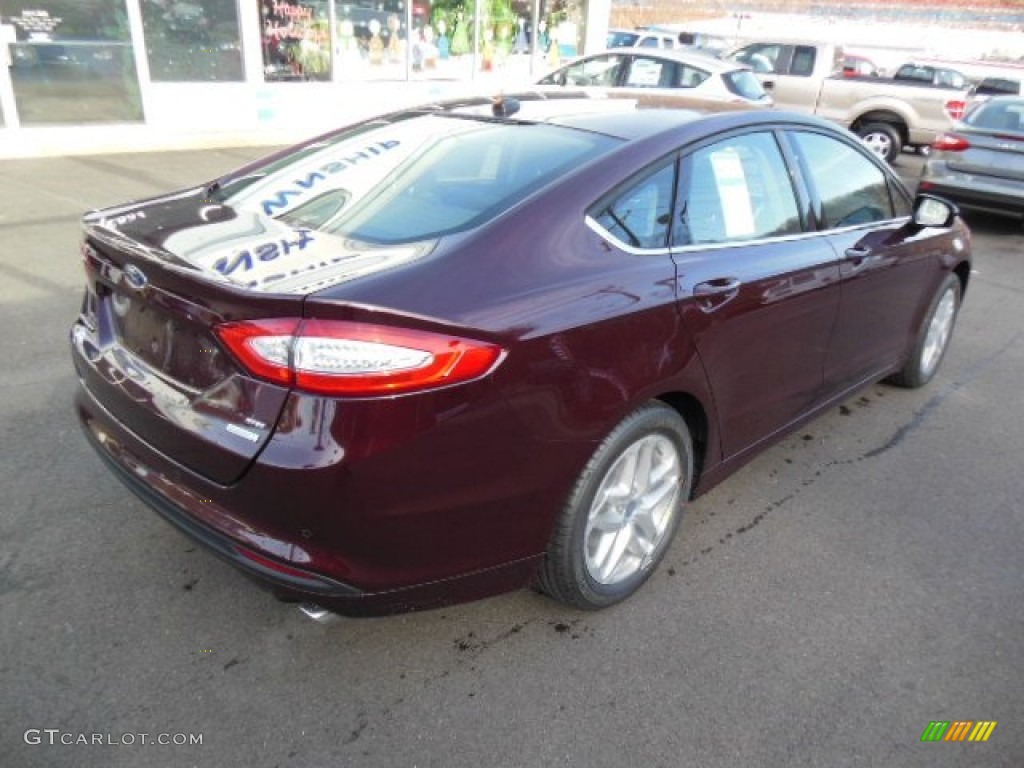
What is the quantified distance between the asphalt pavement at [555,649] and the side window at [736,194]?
47.1 inches

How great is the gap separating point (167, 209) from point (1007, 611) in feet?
10.7

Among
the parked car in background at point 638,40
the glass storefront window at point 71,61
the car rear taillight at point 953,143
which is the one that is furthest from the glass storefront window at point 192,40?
the parked car in background at point 638,40

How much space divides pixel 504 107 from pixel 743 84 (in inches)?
338

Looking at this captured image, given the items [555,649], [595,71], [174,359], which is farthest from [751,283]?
[595,71]

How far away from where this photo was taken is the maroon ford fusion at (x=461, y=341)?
195 cm

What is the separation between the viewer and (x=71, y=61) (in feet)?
30.0

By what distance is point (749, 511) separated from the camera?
341 cm

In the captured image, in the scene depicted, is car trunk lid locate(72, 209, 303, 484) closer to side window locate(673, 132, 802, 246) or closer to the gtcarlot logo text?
the gtcarlot logo text

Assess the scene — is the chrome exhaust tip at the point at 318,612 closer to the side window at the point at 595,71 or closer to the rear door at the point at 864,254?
the rear door at the point at 864,254

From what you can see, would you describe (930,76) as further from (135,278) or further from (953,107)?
(135,278)

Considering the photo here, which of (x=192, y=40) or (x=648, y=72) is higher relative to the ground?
(x=192, y=40)

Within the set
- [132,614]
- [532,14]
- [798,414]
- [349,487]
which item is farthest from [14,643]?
[532,14]

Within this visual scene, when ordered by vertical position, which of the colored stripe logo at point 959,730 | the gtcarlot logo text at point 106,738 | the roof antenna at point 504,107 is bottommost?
the colored stripe logo at point 959,730

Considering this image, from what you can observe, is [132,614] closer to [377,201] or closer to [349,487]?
[349,487]
